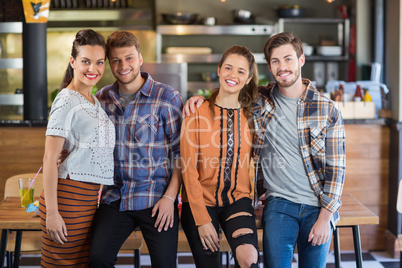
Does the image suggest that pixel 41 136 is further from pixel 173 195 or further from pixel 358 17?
pixel 358 17

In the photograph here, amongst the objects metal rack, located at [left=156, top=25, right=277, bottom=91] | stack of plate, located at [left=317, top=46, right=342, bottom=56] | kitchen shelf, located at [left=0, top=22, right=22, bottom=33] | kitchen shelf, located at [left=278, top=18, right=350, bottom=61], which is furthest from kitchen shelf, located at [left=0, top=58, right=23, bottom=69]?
stack of plate, located at [left=317, top=46, right=342, bottom=56]

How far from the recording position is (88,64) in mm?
2250

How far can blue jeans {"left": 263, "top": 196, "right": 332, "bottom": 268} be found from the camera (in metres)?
2.34

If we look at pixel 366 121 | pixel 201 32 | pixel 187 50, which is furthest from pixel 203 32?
pixel 366 121

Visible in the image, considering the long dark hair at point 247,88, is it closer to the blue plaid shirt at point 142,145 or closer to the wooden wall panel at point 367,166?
the blue plaid shirt at point 142,145

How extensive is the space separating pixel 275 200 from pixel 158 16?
4.51m

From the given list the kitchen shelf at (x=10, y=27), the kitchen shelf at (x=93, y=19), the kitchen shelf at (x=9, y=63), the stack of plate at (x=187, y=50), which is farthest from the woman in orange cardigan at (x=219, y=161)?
the kitchen shelf at (x=93, y=19)

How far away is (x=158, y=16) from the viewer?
648cm

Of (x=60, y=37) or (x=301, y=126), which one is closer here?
(x=301, y=126)

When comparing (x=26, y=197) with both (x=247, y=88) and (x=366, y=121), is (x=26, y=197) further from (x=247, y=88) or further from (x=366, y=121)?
(x=366, y=121)

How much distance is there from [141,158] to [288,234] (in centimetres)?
77

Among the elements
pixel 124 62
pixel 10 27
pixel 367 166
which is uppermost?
pixel 10 27

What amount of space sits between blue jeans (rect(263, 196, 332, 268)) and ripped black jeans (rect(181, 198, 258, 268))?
0.10m

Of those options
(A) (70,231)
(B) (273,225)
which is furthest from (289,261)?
(A) (70,231)
